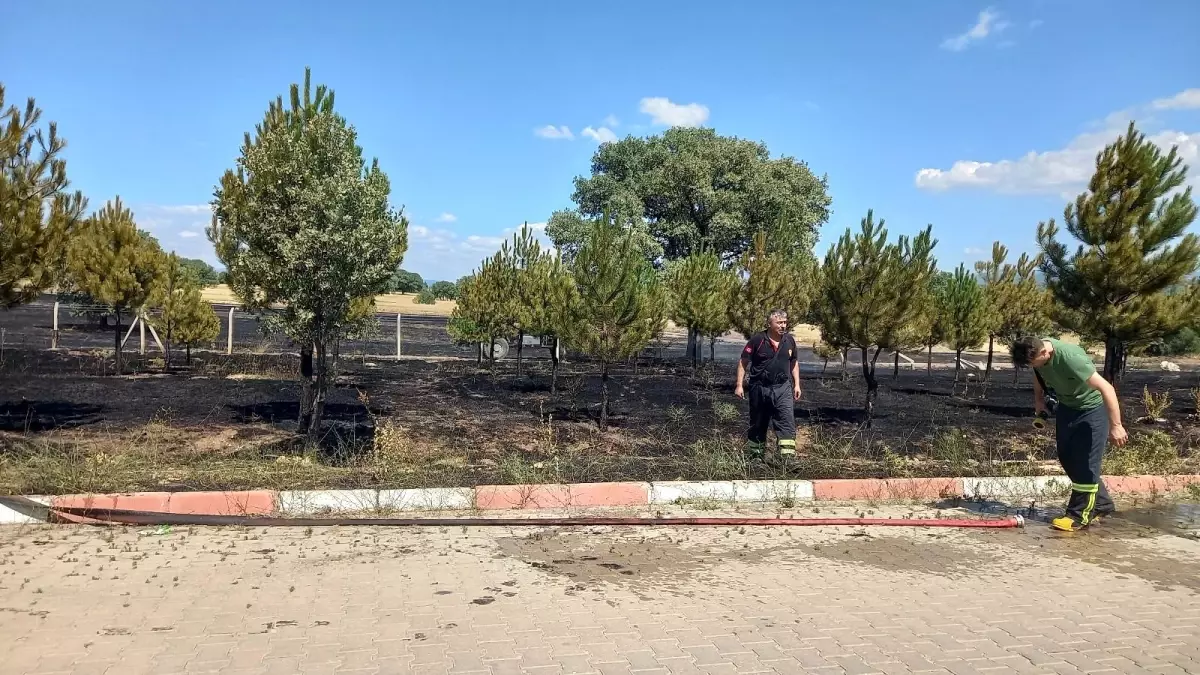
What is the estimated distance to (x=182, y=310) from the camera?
17672 mm

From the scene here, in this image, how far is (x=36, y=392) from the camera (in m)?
13.3

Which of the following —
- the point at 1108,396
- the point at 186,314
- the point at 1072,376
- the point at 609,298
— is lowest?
the point at 1108,396

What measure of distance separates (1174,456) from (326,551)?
867cm

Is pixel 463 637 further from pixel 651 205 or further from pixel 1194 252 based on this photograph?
pixel 651 205

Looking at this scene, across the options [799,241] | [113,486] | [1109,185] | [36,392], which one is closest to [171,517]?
[113,486]

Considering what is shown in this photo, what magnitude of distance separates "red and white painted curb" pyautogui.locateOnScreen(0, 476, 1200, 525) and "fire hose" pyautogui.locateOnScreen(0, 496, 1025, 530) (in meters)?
0.18

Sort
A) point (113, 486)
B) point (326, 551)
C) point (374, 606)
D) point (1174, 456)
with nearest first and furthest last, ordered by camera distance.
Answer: point (374, 606)
point (326, 551)
point (113, 486)
point (1174, 456)

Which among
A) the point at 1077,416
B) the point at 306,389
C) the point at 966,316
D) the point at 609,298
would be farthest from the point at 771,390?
the point at 966,316

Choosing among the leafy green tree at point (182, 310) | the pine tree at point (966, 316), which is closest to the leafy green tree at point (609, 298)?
the pine tree at point (966, 316)

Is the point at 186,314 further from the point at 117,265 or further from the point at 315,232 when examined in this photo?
the point at 315,232

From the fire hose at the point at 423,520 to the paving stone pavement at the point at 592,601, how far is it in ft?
0.39

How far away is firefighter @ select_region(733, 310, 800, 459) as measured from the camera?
8086 mm

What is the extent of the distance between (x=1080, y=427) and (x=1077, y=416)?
3.6 inches

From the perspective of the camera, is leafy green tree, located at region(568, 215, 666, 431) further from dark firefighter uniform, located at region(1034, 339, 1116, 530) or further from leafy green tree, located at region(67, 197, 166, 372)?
leafy green tree, located at region(67, 197, 166, 372)
